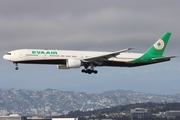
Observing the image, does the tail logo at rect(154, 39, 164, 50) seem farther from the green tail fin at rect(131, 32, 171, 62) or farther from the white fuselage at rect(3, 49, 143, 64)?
the white fuselage at rect(3, 49, 143, 64)

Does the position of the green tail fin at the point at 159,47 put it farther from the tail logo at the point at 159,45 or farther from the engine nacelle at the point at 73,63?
the engine nacelle at the point at 73,63

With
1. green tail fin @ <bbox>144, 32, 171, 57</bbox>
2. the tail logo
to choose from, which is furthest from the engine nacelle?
the tail logo

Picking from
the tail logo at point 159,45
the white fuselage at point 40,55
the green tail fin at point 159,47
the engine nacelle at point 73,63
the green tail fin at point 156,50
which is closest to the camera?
the white fuselage at point 40,55

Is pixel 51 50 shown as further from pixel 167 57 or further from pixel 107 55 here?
pixel 167 57

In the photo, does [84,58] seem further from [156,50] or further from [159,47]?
[159,47]

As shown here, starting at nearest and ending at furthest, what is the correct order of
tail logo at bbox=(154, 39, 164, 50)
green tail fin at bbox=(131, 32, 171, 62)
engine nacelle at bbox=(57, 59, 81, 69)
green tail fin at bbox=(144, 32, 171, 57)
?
engine nacelle at bbox=(57, 59, 81, 69) → green tail fin at bbox=(131, 32, 171, 62) → green tail fin at bbox=(144, 32, 171, 57) → tail logo at bbox=(154, 39, 164, 50)

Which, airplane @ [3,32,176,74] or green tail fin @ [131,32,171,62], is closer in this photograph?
airplane @ [3,32,176,74]

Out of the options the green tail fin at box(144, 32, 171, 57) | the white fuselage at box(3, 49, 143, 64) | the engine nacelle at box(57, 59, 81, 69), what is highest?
the green tail fin at box(144, 32, 171, 57)

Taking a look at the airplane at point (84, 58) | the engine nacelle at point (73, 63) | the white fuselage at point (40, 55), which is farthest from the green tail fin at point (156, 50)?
the engine nacelle at point (73, 63)
